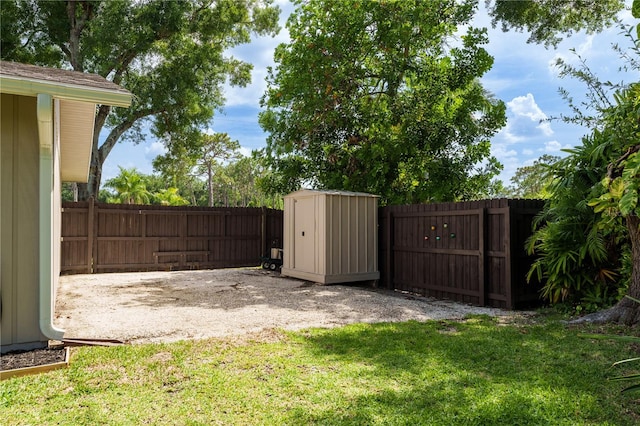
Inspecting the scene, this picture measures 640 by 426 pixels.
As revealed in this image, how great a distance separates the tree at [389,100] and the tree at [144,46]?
5468mm

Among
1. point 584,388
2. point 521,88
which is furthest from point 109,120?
point 584,388

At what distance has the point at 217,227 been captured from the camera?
12273 millimetres

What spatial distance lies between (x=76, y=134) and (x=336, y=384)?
504 centimetres

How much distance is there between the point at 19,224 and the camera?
388cm

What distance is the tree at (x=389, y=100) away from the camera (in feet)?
36.1

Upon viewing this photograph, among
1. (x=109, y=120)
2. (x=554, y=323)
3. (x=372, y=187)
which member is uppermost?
(x=109, y=120)

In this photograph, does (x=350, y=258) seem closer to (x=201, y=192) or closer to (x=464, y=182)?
(x=464, y=182)

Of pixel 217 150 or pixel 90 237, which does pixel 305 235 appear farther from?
pixel 217 150

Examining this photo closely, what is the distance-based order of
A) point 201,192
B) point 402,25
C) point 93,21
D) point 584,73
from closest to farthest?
point 584,73 → point 402,25 → point 93,21 → point 201,192

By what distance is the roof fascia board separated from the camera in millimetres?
3457

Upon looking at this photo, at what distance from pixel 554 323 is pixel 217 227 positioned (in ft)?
29.7

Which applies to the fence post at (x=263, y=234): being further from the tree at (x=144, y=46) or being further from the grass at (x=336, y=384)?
the grass at (x=336, y=384)

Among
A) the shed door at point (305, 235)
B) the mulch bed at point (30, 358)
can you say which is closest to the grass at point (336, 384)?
the mulch bed at point (30, 358)

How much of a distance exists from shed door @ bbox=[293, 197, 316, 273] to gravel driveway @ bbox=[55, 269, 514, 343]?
0.42 m
